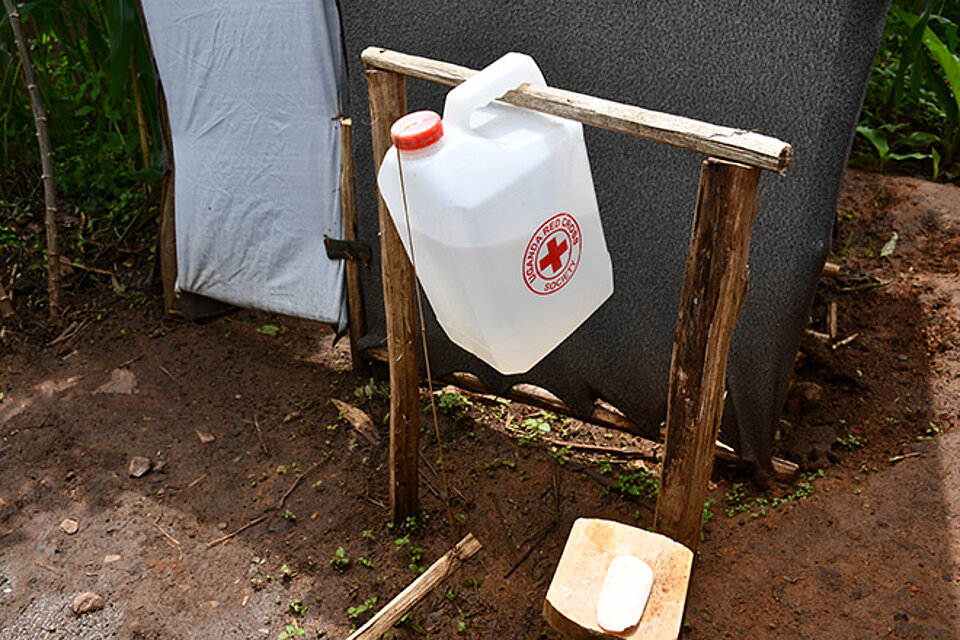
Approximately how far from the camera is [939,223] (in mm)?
3906

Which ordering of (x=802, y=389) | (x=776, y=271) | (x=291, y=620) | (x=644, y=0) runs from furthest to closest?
(x=802, y=389) → (x=291, y=620) → (x=776, y=271) → (x=644, y=0)

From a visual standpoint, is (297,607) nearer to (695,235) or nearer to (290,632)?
(290,632)

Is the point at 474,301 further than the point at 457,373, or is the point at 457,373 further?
the point at 457,373

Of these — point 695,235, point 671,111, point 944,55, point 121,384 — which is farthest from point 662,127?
point 121,384

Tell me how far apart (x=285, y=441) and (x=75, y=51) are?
95.9 inches

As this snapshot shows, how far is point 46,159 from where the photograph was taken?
3832mm

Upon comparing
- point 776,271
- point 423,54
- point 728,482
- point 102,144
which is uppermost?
point 423,54

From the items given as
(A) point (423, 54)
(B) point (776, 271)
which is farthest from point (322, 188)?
(B) point (776, 271)

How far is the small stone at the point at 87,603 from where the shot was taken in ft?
9.16

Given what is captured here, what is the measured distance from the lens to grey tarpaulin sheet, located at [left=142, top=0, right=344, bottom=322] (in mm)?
3172

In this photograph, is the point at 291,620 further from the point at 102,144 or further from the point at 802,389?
the point at 102,144

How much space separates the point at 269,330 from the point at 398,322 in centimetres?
170

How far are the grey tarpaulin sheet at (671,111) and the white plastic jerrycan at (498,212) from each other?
2.32 ft

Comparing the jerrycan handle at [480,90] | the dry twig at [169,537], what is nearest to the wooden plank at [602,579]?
the jerrycan handle at [480,90]
